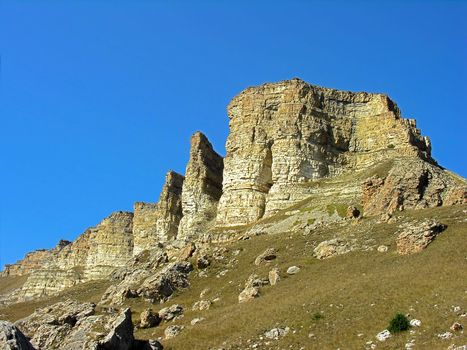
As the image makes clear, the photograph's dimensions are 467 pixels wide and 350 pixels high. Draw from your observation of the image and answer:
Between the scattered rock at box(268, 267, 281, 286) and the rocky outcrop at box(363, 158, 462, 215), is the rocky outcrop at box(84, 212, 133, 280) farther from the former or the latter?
the scattered rock at box(268, 267, 281, 286)

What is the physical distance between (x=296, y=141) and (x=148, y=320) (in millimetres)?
48870

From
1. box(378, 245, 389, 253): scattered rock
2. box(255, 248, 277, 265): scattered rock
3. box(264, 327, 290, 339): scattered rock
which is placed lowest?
box(264, 327, 290, 339): scattered rock

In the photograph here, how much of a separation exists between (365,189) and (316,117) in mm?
27567

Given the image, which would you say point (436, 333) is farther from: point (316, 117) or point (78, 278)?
point (78, 278)

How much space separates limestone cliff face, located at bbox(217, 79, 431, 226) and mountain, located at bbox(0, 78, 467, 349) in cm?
21

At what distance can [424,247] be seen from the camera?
4212cm

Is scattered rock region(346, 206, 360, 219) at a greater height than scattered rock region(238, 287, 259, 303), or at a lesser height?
greater

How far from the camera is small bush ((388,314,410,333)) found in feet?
90.9

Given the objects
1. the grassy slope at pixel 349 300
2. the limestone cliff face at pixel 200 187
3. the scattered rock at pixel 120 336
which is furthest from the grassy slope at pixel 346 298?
the limestone cliff face at pixel 200 187

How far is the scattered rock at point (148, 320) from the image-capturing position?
40662mm

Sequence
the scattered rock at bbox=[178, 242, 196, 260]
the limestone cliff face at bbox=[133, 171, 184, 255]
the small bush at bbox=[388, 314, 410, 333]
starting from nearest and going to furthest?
1. the small bush at bbox=[388, 314, 410, 333]
2. the scattered rock at bbox=[178, 242, 196, 260]
3. the limestone cliff face at bbox=[133, 171, 184, 255]

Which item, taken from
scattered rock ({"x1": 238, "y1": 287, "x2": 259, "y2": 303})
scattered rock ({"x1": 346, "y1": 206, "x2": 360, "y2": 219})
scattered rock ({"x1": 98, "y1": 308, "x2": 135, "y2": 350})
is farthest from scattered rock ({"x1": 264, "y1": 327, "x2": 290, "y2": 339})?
scattered rock ({"x1": 346, "y1": 206, "x2": 360, "y2": 219})

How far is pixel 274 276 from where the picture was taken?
45.9 metres

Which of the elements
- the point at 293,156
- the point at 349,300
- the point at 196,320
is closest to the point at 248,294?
the point at 196,320
